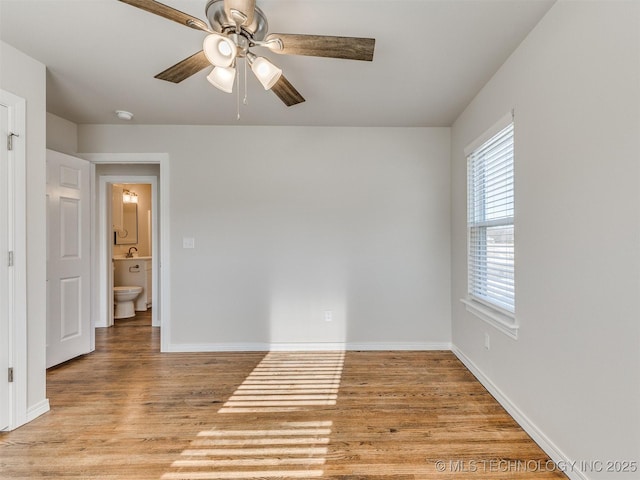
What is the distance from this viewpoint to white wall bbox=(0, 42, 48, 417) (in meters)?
2.00

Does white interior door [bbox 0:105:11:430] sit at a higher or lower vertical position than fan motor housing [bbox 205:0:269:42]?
lower

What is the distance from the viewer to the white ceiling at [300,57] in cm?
162

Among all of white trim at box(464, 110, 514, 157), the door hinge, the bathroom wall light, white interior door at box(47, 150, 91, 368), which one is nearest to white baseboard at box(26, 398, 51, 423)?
white interior door at box(47, 150, 91, 368)

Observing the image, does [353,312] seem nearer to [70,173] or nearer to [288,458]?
[288,458]

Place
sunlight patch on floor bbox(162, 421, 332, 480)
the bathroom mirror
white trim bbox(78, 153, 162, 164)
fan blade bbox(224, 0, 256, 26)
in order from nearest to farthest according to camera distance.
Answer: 1. fan blade bbox(224, 0, 256, 26)
2. sunlight patch on floor bbox(162, 421, 332, 480)
3. white trim bbox(78, 153, 162, 164)
4. the bathroom mirror

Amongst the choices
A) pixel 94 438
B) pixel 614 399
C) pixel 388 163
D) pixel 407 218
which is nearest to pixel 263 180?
pixel 388 163

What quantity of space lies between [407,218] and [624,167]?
81.8 inches

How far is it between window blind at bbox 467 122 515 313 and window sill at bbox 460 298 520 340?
0.20ft

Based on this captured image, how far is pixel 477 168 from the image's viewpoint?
2.69 meters

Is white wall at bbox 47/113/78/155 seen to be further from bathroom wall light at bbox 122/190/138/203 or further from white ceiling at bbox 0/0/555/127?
bathroom wall light at bbox 122/190/138/203

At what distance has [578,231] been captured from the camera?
4.77 feet

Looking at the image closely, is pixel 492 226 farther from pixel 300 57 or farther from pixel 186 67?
pixel 186 67

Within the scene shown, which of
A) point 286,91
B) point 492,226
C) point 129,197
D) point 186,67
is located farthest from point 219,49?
point 129,197

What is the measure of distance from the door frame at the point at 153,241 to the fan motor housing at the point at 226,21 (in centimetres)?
205
